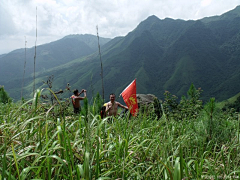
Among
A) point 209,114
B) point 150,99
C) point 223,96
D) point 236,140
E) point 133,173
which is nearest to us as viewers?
point 133,173

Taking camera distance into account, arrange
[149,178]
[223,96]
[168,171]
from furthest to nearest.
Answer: [223,96], [149,178], [168,171]

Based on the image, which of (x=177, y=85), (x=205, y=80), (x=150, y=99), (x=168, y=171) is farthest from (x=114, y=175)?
(x=205, y=80)

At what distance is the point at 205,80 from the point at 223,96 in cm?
5546

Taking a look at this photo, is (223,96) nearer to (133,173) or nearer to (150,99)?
(150,99)

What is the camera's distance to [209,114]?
297cm

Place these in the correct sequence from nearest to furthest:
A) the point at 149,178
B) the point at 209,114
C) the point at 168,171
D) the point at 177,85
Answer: the point at 168,171 < the point at 149,178 < the point at 209,114 < the point at 177,85

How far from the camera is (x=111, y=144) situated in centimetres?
210

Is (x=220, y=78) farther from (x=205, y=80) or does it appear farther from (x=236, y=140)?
(x=236, y=140)

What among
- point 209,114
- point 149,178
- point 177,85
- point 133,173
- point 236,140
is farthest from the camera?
point 177,85

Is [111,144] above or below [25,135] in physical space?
below

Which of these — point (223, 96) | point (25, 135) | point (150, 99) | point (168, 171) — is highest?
point (25, 135)

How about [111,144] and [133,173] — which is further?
[111,144]

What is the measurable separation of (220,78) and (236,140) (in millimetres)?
218458

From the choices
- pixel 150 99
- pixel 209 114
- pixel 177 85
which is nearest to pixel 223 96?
pixel 177 85
